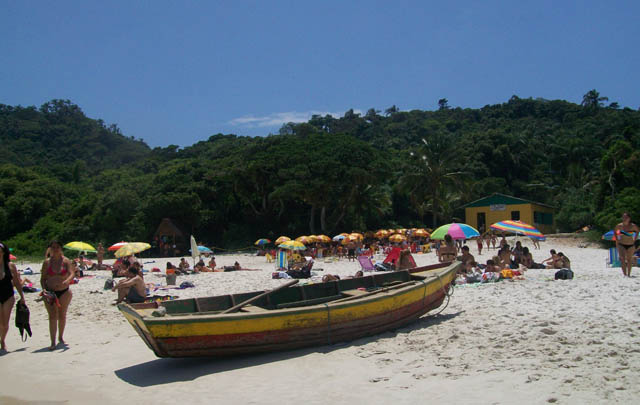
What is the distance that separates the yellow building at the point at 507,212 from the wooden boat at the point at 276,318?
31.7 meters

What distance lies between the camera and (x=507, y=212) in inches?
1497

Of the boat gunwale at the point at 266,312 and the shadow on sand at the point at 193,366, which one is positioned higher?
the boat gunwale at the point at 266,312

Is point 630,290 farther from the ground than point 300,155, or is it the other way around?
point 300,155

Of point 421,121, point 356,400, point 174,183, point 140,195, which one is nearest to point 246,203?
point 174,183

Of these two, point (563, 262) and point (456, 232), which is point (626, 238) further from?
point (456, 232)

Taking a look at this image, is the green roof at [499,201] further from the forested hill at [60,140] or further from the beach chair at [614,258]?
the forested hill at [60,140]

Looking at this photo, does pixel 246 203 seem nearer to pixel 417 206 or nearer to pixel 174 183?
pixel 174 183

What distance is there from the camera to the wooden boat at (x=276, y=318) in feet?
19.7

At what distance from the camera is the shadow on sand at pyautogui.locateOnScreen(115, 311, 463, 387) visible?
20.0 ft

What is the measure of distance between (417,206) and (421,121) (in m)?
45.2

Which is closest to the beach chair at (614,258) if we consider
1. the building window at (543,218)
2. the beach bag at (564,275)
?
the beach bag at (564,275)

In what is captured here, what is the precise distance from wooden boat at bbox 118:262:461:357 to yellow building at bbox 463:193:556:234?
1248 inches

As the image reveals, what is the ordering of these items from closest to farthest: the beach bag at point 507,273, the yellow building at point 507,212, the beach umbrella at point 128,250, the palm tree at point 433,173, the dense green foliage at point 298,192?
the beach bag at point 507,273
the beach umbrella at point 128,250
the dense green foliage at point 298,192
the palm tree at point 433,173
the yellow building at point 507,212

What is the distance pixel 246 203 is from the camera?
37.9m
